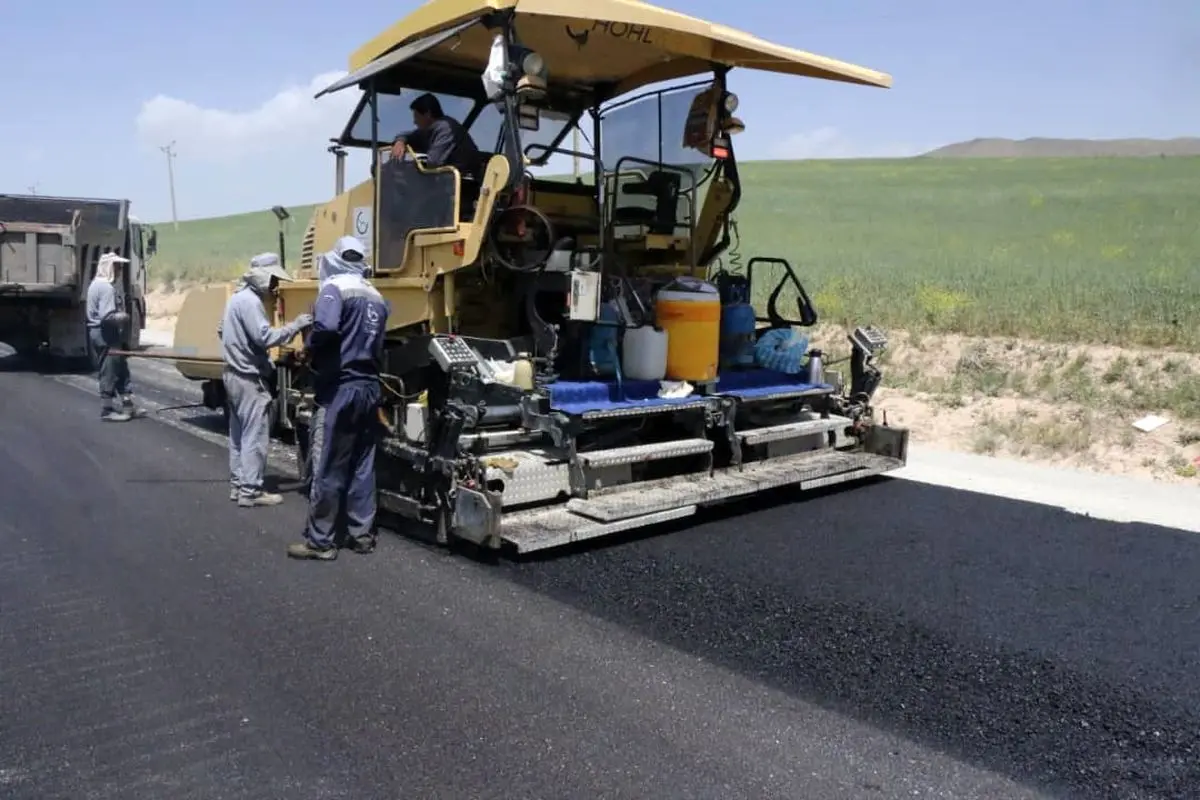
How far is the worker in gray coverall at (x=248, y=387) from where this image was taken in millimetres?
6453

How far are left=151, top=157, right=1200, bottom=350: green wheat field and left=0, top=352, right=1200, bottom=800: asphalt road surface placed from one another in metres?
7.00

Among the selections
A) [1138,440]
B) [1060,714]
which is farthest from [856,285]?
[1060,714]

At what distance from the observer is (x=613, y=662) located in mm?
3971

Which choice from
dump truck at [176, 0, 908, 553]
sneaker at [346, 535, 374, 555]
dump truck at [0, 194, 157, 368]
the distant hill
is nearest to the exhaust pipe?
dump truck at [176, 0, 908, 553]

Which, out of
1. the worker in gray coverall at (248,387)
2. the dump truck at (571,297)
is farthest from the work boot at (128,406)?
the worker in gray coverall at (248,387)

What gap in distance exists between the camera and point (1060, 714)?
141 inches

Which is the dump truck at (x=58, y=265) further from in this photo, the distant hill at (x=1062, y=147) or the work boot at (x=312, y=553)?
the distant hill at (x=1062, y=147)

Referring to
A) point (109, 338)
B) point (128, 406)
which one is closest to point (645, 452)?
point (128, 406)

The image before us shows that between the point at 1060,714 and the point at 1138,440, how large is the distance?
581 centimetres

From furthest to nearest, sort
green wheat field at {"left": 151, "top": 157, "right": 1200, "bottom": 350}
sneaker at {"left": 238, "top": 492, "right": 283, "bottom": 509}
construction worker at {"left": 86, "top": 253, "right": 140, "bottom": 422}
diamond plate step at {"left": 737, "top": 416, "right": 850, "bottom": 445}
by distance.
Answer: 1. green wheat field at {"left": 151, "top": 157, "right": 1200, "bottom": 350}
2. construction worker at {"left": 86, "top": 253, "right": 140, "bottom": 422}
3. diamond plate step at {"left": 737, "top": 416, "right": 850, "bottom": 445}
4. sneaker at {"left": 238, "top": 492, "right": 283, "bottom": 509}

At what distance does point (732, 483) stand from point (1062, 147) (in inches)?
3832

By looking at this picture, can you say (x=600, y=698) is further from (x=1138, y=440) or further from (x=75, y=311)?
(x=75, y=311)

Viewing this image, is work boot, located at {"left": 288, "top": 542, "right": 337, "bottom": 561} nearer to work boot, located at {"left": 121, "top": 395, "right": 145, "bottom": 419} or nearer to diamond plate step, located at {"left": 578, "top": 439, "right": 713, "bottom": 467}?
diamond plate step, located at {"left": 578, "top": 439, "right": 713, "bottom": 467}

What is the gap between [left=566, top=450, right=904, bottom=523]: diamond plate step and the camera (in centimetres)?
553
